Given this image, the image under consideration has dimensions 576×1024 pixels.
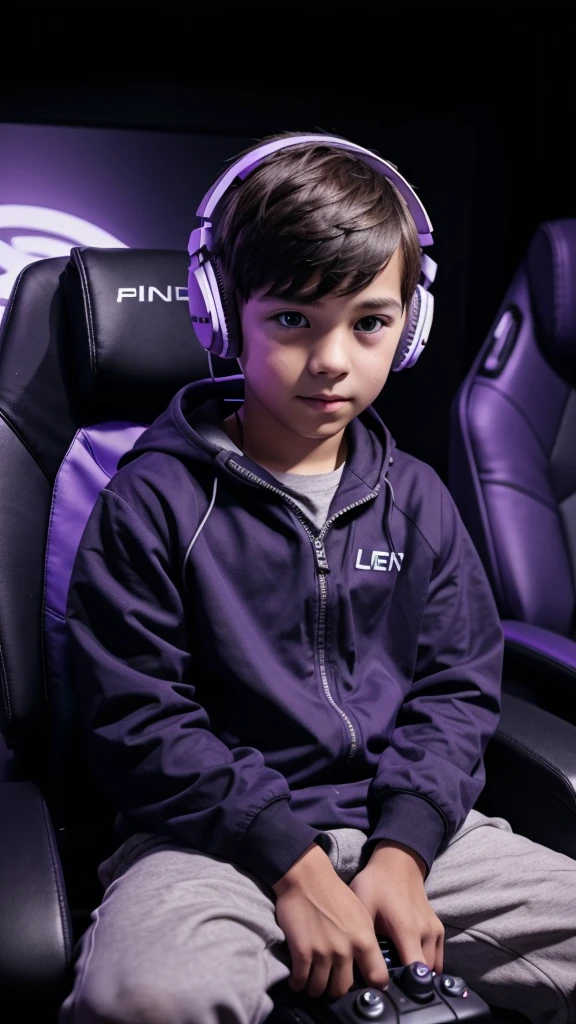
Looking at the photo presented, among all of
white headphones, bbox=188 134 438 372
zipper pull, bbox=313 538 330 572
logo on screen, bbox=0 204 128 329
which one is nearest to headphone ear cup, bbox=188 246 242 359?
white headphones, bbox=188 134 438 372

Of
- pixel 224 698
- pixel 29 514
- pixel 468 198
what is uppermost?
pixel 468 198

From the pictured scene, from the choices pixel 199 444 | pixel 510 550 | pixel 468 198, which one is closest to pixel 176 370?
pixel 199 444

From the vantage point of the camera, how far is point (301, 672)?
3.49ft

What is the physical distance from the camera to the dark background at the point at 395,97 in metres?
1.54

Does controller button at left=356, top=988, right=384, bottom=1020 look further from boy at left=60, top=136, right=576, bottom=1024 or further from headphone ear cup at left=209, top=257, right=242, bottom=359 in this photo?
headphone ear cup at left=209, top=257, right=242, bottom=359

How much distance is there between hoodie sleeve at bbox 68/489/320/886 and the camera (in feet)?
3.00

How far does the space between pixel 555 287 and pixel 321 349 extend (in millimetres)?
642

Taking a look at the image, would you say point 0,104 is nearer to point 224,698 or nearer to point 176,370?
point 176,370

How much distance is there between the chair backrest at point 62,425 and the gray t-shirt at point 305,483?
0.14 meters

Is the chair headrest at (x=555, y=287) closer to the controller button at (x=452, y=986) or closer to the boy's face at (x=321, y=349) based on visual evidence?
the boy's face at (x=321, y=349)

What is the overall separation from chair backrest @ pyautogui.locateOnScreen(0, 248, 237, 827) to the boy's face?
21cm

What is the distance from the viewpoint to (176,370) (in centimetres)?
123


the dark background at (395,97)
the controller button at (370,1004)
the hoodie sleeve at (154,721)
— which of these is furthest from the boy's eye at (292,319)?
the dark background at (395,97)

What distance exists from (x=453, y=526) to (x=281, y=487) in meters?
0.25
